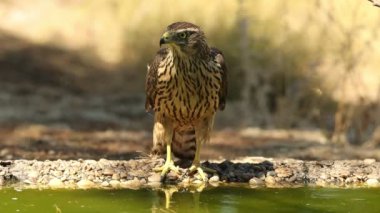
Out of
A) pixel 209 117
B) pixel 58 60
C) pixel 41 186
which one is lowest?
pixel 41 186

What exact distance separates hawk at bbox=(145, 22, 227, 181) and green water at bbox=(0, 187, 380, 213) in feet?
1.76

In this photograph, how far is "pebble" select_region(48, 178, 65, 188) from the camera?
584cm

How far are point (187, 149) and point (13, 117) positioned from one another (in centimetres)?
650

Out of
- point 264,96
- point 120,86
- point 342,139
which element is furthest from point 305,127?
point 120,86

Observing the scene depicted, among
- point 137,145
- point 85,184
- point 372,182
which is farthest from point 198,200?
point 137,145

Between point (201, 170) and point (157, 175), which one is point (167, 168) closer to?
point (157, 175)

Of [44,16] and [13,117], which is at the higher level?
[44,16]

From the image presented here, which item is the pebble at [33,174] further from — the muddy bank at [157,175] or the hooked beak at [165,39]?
the hooked beak at [165,39]

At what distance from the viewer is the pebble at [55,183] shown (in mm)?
5836

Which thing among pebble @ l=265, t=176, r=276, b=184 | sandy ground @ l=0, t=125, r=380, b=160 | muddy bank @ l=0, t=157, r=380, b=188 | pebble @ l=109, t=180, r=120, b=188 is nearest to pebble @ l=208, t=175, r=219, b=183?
muddy bank @ l=0, t=157, r=380, b=188

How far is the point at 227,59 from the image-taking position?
42.4 ft

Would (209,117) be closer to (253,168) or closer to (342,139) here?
(253,168)

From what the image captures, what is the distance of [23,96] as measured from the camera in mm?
14047

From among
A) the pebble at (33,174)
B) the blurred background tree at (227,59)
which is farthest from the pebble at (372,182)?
the blurred background tree at (227,59)
